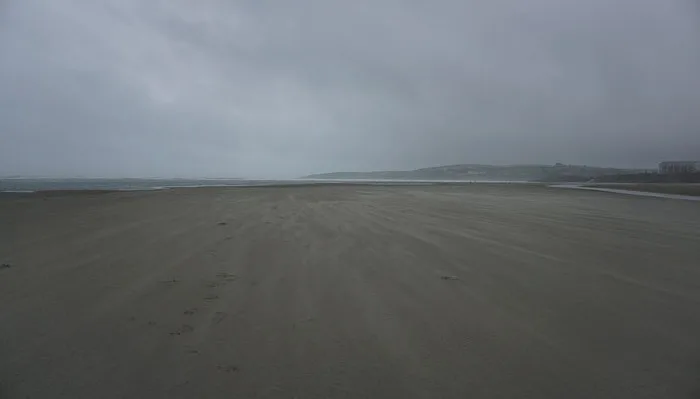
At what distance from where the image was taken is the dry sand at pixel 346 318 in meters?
2.03

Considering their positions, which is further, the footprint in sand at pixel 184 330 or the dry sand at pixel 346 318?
the footprint in sand at pixel 184 330

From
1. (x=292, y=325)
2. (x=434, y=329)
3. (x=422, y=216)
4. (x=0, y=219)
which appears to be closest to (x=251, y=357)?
(x=292, y=325)

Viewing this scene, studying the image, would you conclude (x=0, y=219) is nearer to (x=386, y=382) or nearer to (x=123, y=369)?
(x=123, y=369)

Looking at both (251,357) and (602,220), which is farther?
(602,220)

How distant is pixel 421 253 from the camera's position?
5117mm

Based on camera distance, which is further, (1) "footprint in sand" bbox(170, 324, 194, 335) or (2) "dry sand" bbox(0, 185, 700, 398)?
(1) "footprint in sand" bbox(170, 324, 194, 335)

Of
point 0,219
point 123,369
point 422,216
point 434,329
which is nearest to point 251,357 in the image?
point 123,369

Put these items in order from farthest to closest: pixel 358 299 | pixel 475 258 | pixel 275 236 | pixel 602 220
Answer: pixel 602 220 → pixel 275 236 → pixel 475 258 → pixel 358 299

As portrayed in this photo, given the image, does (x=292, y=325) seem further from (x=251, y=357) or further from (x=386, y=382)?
(x=386, y=382)

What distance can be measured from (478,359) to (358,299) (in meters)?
1.31

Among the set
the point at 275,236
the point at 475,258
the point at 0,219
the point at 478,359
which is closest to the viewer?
the point at 478,359

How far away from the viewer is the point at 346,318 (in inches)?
113

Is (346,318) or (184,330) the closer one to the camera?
(184,330)

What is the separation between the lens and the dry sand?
6.64 feet
